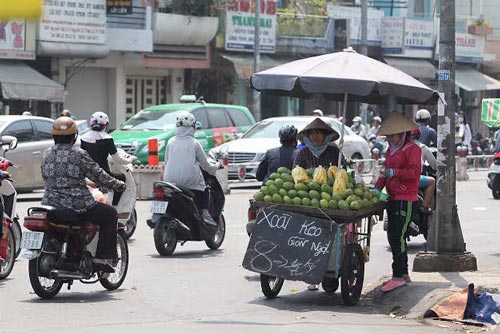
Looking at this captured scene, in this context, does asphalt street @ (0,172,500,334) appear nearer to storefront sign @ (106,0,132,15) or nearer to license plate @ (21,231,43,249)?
license plate @ (21,231,43,249)

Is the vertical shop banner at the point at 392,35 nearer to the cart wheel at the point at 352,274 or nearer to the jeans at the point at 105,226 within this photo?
the cart wheel at the point at 352,274

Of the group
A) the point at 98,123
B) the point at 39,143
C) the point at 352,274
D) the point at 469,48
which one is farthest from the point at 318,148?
the point at 469,48

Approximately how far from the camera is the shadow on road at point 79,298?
1020 centimetres

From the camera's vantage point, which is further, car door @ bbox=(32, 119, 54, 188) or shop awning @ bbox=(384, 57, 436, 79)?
shop awning @ bbox=(384, 57, 436, 79)

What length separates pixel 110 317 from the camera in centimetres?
941

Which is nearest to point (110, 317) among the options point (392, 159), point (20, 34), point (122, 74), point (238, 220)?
point (392, 159)

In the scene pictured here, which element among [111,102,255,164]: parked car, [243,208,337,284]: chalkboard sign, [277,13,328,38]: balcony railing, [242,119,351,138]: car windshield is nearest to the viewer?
[243,208,337,284]: chalkboard sign

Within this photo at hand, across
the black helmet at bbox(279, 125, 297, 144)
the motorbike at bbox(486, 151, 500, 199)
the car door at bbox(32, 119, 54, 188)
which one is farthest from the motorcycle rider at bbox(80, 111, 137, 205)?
the motorbike at bbox(486, 151, 500, 199)

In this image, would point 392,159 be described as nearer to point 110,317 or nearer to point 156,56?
point 110,317

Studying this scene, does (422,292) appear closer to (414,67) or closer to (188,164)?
(188,164)

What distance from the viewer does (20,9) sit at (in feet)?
13.0

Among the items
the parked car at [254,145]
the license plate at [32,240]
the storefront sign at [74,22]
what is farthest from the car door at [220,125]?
the license plate at [32,240]

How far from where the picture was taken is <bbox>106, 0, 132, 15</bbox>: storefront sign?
34.7 m

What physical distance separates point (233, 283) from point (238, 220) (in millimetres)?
6851
